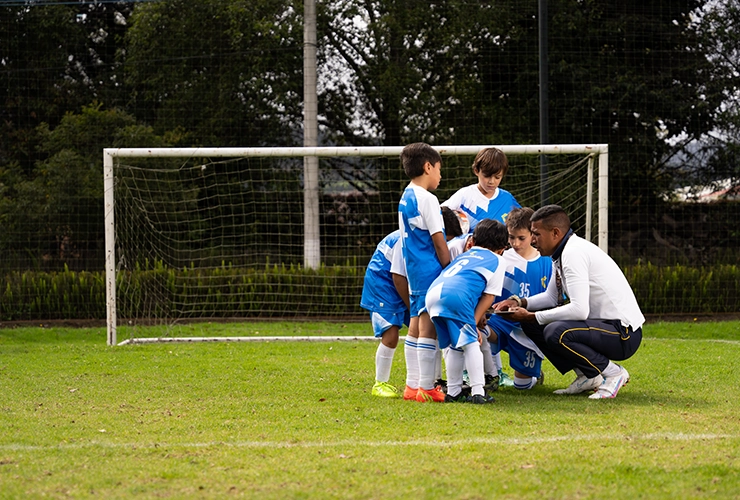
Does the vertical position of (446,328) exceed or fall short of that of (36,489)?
it exceeds it

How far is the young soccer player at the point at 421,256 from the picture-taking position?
5.09 meters

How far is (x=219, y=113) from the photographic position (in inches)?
576

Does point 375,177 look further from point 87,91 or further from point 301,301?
point 87,91

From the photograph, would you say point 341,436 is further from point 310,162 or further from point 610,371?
point 310,162

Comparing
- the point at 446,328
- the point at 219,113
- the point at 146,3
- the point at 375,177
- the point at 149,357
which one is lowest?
the point at 149,357

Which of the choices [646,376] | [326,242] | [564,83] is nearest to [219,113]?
[326,242]

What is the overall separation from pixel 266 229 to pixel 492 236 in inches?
347

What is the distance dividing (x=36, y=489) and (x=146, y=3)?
13.2m

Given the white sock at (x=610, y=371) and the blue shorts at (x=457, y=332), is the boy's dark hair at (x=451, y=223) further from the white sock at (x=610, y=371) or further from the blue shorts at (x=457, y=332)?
the white sock at (x=610, y=371)

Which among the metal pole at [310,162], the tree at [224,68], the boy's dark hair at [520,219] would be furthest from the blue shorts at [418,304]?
the tree at [224,68]

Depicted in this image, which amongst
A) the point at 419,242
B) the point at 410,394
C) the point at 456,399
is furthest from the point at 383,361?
the point at 419,242

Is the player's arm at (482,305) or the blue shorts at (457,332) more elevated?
the player's arm at (482,305)

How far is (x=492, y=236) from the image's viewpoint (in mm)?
5078

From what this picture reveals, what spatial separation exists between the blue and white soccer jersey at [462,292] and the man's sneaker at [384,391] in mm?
560
